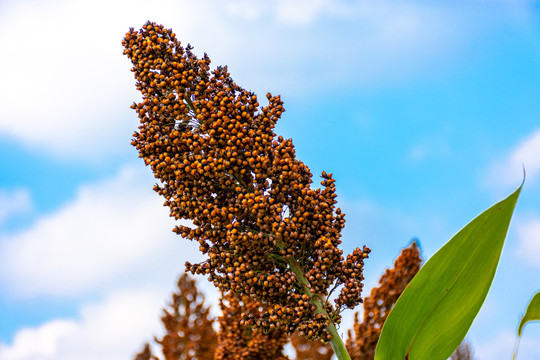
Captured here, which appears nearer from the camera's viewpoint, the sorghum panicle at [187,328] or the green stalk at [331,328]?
the green stalk at [331,328]

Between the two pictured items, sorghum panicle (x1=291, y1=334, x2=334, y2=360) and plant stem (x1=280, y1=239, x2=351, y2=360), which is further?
sorghum panicle (x1=291, y1=334, x2=334, y2=360)

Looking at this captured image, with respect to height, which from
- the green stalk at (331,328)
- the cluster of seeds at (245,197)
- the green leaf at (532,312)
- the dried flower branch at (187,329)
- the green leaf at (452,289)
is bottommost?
the green leaf at (532,312)

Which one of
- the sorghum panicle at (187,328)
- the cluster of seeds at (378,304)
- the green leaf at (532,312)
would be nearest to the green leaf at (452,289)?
the green leaf at (532,312)

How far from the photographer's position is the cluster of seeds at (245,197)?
3379 mm

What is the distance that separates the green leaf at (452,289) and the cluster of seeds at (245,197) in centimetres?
64

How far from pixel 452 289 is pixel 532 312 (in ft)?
1.71

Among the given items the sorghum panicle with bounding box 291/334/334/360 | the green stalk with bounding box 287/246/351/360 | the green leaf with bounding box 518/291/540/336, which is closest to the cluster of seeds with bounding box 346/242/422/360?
the sorghum panicle with bounding box 291/334/334/360

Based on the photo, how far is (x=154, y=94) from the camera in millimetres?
3691

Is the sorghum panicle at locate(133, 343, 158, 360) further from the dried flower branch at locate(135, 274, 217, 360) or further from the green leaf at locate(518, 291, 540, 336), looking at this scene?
the green leaf at locate(518, 291, 540, 336)

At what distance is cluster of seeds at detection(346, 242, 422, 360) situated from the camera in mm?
5871

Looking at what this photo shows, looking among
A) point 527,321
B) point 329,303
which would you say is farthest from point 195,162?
point 527,321

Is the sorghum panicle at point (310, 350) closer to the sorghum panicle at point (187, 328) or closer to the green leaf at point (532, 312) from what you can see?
the sorghum panicle at point (187, 328)

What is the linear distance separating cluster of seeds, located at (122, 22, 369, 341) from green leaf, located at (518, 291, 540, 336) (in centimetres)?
95

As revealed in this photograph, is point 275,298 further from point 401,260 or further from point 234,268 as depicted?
point 401,260
